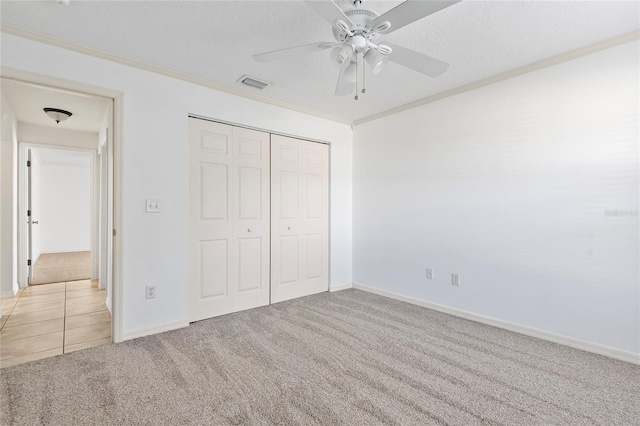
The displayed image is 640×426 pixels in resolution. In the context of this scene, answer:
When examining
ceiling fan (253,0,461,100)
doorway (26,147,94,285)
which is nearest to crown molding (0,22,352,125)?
ceiling fan (253,0,461,100)

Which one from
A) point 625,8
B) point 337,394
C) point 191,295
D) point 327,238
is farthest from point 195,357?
point 625,8

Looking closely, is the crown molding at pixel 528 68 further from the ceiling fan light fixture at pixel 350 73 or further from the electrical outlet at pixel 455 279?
the electrical outlet at pixel 455 279

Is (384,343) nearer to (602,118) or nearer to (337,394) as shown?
(337,394)

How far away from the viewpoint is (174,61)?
8.82ft

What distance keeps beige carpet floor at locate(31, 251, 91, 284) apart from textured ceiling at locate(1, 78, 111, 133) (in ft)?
7.77

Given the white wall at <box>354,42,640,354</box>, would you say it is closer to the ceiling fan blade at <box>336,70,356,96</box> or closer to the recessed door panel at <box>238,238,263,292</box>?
the ceiling fan blade at <box>336,70,356,96</box>

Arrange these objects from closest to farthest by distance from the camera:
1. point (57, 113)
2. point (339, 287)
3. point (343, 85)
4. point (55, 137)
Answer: point (343, 85)
point (57, 113)
point (339, 287)
point (55, 137)

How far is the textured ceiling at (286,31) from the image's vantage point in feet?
6.49

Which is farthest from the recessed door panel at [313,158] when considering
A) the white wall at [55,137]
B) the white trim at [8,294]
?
the white trim at [8,294]

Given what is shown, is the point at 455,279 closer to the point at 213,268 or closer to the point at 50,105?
the point at 213,268

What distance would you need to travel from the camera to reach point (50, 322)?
3.06 m

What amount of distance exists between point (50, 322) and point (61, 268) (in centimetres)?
330

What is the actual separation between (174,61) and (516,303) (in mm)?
3813

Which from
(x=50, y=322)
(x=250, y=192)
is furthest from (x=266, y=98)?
(x=50, y=322)
